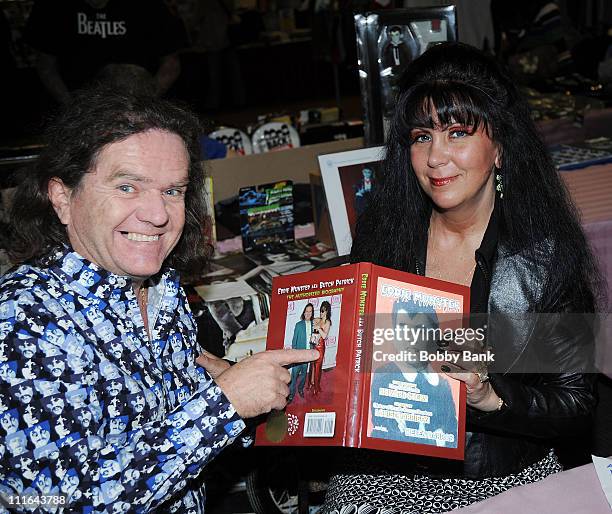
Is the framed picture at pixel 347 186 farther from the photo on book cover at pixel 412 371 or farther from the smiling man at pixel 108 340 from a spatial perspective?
the photo on book cover at pixel 412 371

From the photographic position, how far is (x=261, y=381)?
5.07ft

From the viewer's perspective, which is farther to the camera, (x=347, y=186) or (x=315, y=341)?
(x=347, y=186)

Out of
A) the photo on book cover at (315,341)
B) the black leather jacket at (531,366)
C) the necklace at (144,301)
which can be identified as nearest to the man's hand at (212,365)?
the necklace at (144,301)

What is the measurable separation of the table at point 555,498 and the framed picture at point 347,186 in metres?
1.71

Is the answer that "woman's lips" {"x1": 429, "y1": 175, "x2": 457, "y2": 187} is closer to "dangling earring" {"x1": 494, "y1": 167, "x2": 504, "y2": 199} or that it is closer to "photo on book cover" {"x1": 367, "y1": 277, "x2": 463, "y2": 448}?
"dangling earring" {"x1": 494, "y1": 167, "x2": 504, "y2": 199}

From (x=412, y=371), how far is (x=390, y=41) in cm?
192

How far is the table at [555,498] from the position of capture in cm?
131

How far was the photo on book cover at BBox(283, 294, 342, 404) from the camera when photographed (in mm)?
1565

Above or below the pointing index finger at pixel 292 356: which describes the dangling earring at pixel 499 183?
above

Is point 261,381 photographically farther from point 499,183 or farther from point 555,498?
point 499,183

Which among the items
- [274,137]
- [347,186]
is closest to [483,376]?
[347,186]

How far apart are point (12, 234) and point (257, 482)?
61.9 inches

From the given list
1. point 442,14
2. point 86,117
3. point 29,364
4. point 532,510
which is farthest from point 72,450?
point 442,14

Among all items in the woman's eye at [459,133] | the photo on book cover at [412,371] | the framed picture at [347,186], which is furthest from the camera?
the framed picture at [347,186]
